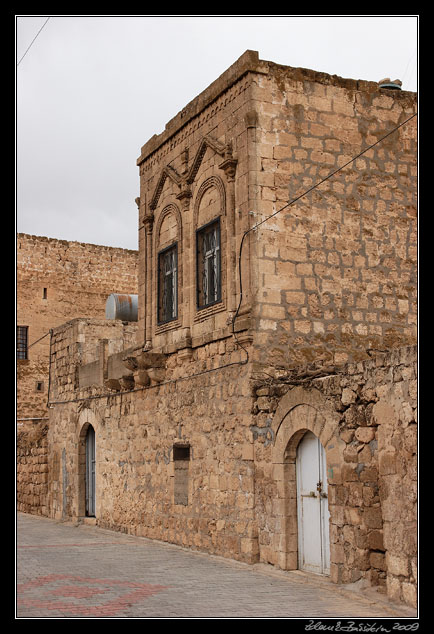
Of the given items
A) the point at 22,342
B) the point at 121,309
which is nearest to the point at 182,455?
the point at 121,309

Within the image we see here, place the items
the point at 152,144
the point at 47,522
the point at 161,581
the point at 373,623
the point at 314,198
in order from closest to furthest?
the point at 373,623 < the point at 161,581 < the point at 314,198 < the point at 152,144 < the point at 47,522

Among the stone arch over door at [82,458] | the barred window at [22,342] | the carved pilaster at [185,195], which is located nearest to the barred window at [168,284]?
the carved pilaster at [185,195]

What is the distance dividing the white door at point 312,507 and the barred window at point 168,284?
4.41 metres

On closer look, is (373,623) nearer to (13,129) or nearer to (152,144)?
A: (13,129)

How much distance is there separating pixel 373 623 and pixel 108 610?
7.80 feet

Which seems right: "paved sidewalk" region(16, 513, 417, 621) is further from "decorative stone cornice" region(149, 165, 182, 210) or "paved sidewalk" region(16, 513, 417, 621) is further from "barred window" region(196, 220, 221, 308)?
"decorative stone cornice" region(149, 165, 182, 210)

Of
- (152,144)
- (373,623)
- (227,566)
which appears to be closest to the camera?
(373,623)

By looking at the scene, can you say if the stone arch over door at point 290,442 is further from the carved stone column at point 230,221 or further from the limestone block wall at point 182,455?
the carved stone column at point 230,221

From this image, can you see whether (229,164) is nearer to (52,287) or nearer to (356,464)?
(356,464)

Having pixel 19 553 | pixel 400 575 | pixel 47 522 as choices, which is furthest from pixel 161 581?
pixel 47 522

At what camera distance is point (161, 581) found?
30.3 feet

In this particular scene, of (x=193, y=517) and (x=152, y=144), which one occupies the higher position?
(x=152, y=144)

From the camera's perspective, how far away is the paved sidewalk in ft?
24.2

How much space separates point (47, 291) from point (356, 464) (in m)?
20.8
